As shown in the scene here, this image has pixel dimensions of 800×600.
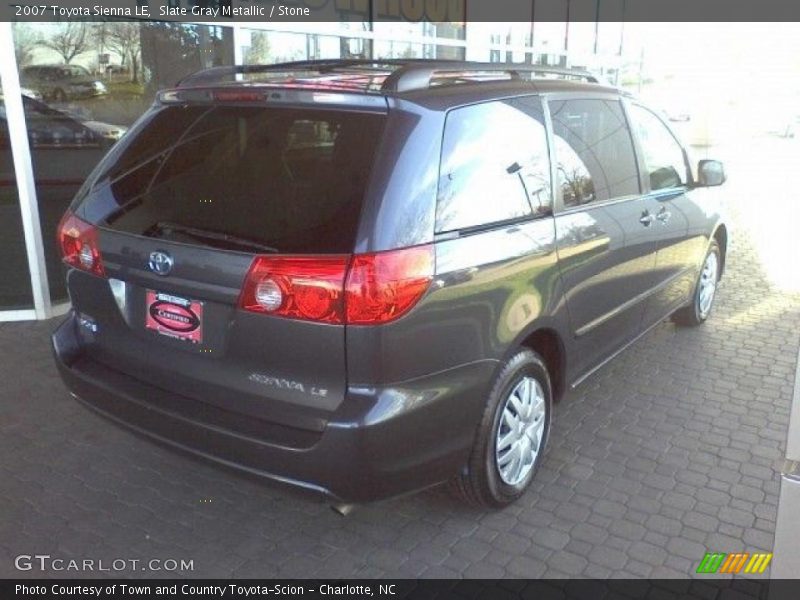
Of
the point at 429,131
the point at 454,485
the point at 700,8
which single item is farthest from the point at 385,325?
the point at 700,8

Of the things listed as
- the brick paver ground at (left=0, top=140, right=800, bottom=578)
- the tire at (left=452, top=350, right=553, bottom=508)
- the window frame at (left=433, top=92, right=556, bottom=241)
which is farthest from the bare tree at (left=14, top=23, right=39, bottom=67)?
the tire at (left=452, top=350, right=553, bottom=508)

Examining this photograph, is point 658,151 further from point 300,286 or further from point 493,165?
point 300,286

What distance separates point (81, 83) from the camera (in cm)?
591

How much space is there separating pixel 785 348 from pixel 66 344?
4.65m

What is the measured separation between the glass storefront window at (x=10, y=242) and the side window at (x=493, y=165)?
4.04 m

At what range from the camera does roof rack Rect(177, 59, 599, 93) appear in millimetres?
2715

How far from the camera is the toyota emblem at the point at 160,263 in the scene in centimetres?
262

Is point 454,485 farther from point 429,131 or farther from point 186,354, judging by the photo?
point 429,131

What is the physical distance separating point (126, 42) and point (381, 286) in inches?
192

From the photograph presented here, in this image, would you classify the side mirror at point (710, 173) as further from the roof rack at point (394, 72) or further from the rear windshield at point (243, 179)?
the rear windshield at point (243, 179)

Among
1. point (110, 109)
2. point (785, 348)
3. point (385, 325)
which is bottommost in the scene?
point (785, 348)

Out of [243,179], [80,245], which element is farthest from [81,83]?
[243,179]

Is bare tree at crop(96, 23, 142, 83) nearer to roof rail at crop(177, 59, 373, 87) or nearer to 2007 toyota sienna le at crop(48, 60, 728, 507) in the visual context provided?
roof rail at crop(177, 59, 373, 87)

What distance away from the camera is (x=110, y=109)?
6211mm
